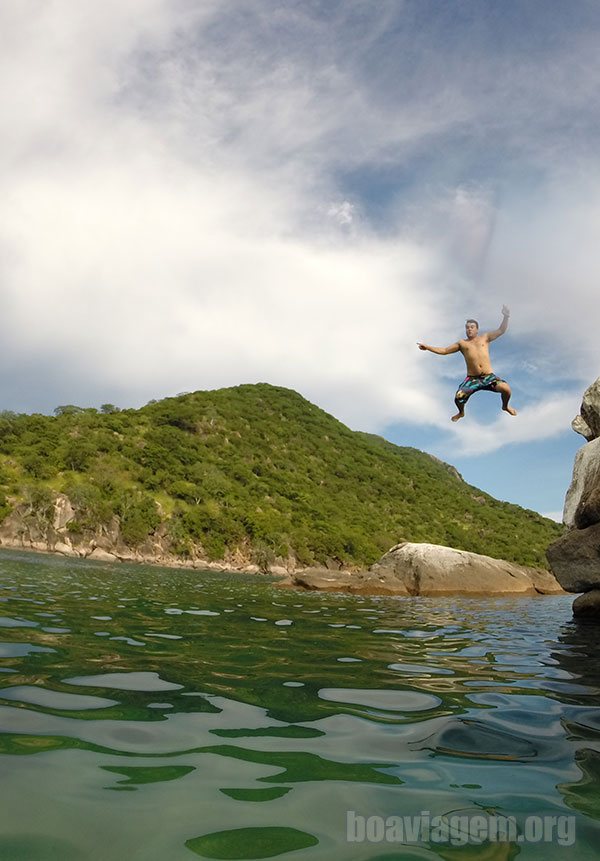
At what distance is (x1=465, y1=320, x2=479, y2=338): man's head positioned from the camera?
11586 mm

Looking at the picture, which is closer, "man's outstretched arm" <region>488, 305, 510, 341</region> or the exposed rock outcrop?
"man's outstretched arm" <region>488, 305, 510, 341</region>

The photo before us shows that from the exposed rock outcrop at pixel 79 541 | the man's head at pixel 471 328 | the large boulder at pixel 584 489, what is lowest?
the exposed rock outcrop at pixel 79 541

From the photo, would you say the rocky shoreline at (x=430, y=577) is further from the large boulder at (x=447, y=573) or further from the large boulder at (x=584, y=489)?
the large boulder at (x=584, y=489)

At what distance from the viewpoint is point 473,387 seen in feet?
37.8

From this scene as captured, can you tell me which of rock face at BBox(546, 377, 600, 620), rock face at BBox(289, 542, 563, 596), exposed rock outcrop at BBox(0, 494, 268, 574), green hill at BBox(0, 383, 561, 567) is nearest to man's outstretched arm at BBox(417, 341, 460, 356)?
rock face at BBox(546, 377, 600, 620)

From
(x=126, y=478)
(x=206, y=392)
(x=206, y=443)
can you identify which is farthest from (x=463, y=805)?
(x=206, y=392)

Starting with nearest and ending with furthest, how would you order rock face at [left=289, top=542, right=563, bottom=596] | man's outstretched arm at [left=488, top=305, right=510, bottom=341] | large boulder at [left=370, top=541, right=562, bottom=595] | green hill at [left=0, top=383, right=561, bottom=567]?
1. man's outstretched arm at [left=488, top=305, right=510, bottom=341]
2. rock face at [left=289, top=542, right=563, bottom=596]
3. large boulder at [left=370, top=541, right=562, bottom=595]
4. green hill at [left=0, top=383, right=561, bottom=567]

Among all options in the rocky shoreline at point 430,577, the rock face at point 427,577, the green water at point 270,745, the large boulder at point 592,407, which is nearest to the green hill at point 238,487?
the rocky shoreline at point 430,577

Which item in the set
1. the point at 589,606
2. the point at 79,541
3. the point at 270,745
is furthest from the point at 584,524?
the point at 79,541

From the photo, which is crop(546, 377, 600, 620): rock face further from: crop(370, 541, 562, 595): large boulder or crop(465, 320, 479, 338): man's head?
crop(370, 541, 562, 595): large boulder

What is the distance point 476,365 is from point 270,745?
9.69m

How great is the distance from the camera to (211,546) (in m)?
70.7

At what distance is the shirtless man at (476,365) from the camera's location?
11.3 m

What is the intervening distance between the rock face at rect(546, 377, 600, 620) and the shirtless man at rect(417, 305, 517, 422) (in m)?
2.79
